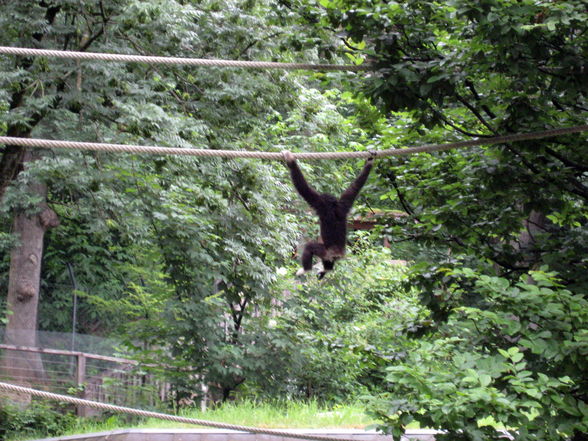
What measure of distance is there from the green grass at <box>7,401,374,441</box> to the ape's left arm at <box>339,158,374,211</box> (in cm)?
303

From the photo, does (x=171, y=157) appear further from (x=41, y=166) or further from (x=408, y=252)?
(x=408, y=252)

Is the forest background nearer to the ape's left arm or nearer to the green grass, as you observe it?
the ape's left arm

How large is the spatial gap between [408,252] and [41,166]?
48.6ft

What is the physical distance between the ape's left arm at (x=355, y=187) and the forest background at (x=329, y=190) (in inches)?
9.6

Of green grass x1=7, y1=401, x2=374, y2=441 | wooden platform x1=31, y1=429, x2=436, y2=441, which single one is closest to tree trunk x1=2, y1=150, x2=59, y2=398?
green grass x1=7, y1=401, x2=374, y2=441

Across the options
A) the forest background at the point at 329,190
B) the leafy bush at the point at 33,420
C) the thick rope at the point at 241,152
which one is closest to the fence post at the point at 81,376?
the leafy bush at the point at 33,420

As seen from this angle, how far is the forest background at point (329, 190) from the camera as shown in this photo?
4168 millimetres

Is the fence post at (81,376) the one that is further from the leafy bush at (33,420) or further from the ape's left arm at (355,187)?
the ape's left arm at (355,187)

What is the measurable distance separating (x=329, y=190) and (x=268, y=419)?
7.97 meters

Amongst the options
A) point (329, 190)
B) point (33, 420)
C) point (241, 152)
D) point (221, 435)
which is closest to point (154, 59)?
point (241, 152)

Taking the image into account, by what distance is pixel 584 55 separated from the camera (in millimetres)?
4395

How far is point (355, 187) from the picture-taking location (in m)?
6.50

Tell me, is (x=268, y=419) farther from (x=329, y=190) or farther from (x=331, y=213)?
(x=329, y=190)

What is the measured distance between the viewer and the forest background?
417cm
